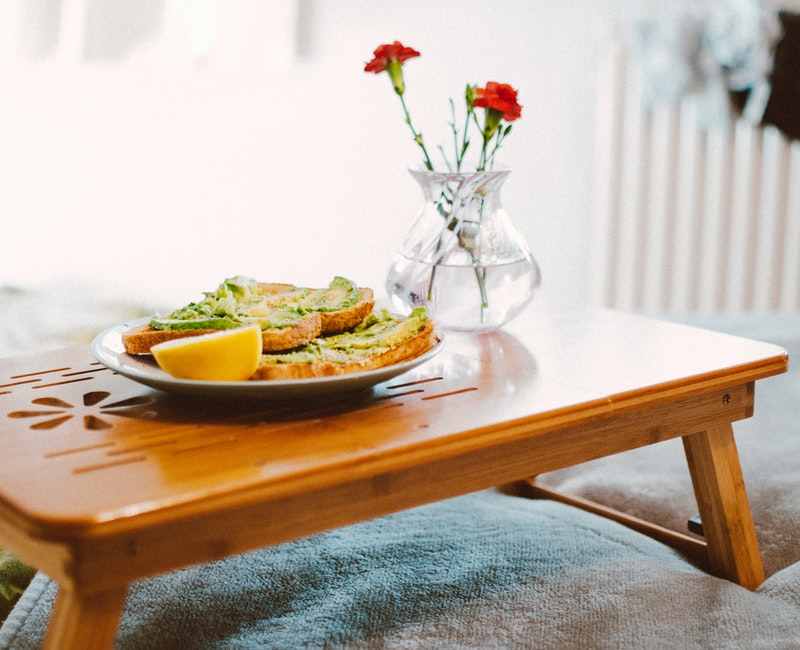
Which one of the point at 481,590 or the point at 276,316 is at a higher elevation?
the point at 276,316

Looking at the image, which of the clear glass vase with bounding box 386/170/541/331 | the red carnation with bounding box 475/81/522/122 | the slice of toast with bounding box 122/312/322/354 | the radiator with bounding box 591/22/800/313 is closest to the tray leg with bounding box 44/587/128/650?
the slice of toast with bounding box 122/312/322/354

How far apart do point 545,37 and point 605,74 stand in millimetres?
211

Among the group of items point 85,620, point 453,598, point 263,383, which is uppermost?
point 263,383

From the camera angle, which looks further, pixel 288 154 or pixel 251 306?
pixel 288 154

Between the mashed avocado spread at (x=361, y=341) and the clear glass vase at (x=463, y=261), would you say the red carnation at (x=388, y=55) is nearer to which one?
the clear glass vase at (x=463, y=261)

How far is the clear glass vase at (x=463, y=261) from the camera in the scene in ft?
4.11

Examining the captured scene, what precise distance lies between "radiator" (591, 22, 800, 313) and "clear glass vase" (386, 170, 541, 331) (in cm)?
159

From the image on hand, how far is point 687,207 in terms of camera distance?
2.77 m

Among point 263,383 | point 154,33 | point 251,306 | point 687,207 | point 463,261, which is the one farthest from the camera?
point 687,207

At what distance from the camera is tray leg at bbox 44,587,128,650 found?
2.29 ft

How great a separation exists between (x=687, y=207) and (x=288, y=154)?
3.80ft

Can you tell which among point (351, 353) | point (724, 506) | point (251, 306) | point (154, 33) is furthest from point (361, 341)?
point (154, 33)

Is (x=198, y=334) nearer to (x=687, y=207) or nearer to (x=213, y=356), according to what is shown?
(x=213, y=356)

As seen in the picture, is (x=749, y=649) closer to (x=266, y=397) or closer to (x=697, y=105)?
(x=266, y=397)
